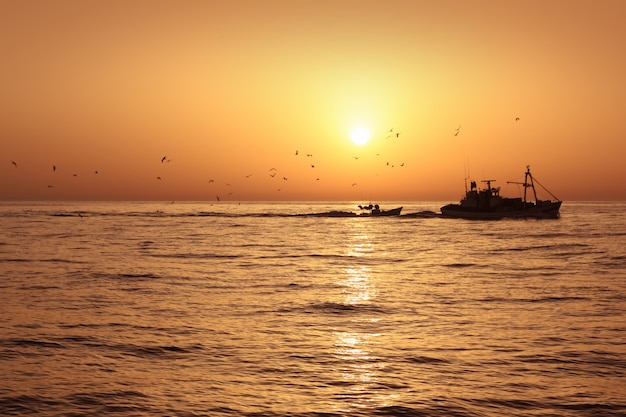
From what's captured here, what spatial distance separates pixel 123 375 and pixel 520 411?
10.3 m

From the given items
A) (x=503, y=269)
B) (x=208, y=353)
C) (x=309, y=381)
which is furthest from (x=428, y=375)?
(x=503, y=269)

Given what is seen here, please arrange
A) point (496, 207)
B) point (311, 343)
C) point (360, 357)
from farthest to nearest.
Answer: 1. point (496, 207)
2. point (311, 343)
3. point (360, 357)

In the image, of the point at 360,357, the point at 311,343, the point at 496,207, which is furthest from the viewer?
the point at 496,207

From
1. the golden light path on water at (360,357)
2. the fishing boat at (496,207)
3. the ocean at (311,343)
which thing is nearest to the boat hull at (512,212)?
the fishing boat at (496,207)

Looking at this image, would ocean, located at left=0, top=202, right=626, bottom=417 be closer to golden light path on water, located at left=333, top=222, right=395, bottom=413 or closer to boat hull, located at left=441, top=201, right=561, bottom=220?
golden light path on water, located at left=333, top=222, right=395, bottom=413

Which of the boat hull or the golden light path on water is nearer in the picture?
the golden light path on water

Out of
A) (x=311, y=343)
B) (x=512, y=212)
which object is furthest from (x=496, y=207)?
(x=311, y=343)

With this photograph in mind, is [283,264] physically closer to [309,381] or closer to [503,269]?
[503,269]

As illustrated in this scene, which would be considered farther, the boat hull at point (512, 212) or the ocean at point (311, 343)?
the boat hull at point (512, 212)

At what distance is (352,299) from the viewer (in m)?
31.5

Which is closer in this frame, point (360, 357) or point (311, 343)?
point (360, 357)

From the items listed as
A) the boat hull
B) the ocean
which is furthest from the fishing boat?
the ocean

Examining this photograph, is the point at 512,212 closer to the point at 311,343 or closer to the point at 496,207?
the point at 496,207

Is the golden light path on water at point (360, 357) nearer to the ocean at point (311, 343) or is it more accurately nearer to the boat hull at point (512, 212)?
the ocean at point (311, 343)
